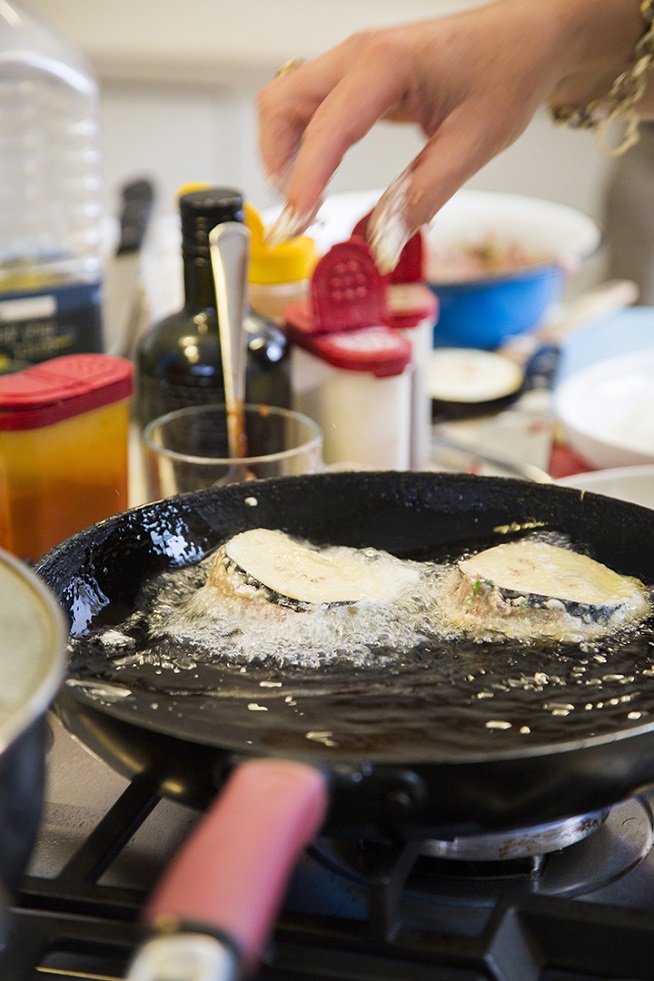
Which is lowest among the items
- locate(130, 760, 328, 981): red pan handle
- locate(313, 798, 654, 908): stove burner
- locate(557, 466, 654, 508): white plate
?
locate(313, 798, 654, 908): stove burner

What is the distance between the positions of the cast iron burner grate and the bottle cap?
595 mm

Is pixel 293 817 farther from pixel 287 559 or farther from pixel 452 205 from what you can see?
pixel 452 205

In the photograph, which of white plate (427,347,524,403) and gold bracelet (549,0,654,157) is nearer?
gold bracelet (549,0,654,157)

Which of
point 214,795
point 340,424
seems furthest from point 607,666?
point 340,424

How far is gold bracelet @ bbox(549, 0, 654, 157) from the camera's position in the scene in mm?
909

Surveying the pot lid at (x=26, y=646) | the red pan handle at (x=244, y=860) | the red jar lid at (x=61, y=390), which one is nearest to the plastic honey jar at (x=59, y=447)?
the red jar lid at (x=61, y=390)

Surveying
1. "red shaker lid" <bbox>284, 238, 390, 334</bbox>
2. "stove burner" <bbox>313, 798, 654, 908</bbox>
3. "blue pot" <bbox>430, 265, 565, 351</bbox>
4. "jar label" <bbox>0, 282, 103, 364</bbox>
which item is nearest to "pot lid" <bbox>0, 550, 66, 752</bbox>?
"stove burner" <bbox>313, 798, 654, 908</bbox>

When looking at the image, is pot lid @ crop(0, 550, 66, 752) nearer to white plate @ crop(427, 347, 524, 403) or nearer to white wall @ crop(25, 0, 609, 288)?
white plate @ crop(427, 347, 524, 403)

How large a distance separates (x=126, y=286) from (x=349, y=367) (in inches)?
20.5

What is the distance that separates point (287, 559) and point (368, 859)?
23cm

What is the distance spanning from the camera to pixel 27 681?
47 cm

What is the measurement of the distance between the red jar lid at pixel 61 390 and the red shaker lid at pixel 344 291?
0.20m

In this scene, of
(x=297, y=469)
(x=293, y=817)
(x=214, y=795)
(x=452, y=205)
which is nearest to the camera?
(x=293, y=817)

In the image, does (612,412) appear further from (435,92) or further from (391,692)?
(391,692)
